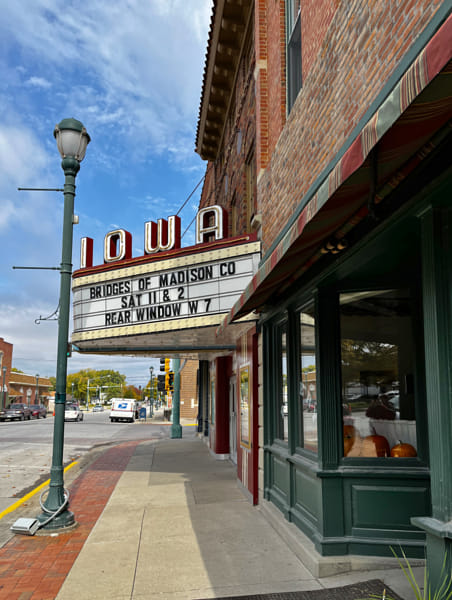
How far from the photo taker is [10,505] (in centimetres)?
940

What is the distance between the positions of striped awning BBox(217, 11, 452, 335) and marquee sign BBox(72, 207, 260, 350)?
4215mm

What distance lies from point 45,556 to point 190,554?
5.51ft

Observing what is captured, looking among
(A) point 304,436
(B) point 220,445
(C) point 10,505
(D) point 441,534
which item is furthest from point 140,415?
(D) point 441,534

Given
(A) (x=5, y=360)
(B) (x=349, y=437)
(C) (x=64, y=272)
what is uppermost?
(A) (x=5, y=360)

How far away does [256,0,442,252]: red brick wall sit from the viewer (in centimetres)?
424

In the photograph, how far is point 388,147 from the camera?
2.96 meters

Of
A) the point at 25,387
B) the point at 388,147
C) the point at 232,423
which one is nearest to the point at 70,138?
the point at 388,147

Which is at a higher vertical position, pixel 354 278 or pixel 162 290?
pixel 162 290

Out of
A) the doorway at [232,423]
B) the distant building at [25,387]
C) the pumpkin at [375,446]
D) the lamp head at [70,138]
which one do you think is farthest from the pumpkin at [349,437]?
the distant building at [25,387]

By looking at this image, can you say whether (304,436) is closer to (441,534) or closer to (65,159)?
(441,534)

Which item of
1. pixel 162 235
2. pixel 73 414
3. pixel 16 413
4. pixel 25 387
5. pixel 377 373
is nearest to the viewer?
pixel 377 373

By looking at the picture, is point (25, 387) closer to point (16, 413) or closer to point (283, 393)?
point (16, 413)

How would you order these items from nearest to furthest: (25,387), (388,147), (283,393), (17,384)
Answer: (388,147), (283,393), (17,384), (25,387)

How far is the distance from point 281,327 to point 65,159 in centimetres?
424
